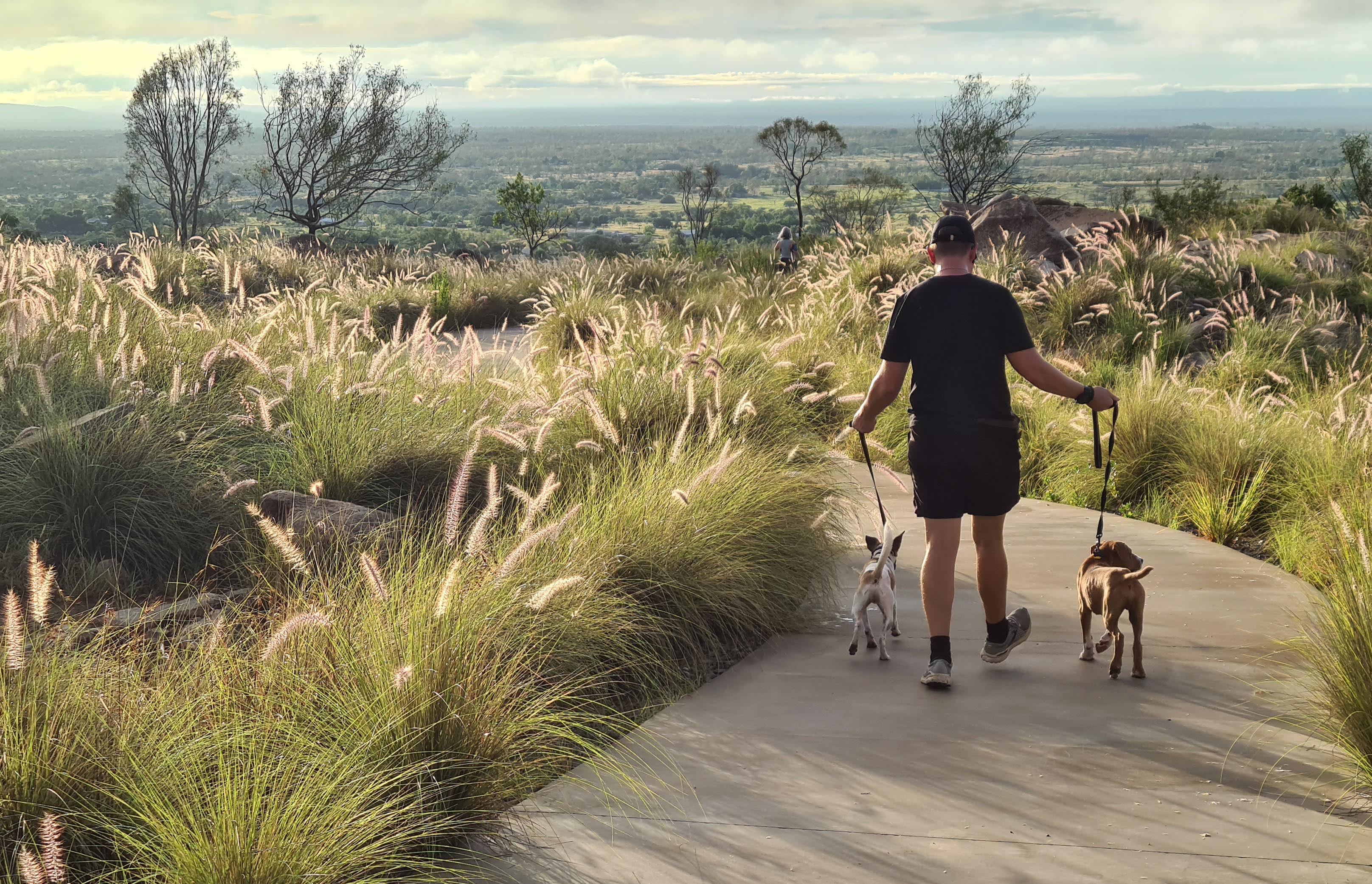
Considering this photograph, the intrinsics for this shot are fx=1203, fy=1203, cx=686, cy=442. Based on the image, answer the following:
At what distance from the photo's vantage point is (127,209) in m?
43.1

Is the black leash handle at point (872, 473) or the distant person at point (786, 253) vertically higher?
the distant person at point (786, 253)

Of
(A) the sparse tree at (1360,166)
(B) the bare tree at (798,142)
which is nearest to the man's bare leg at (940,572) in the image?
(A) the sparse tree at (1360,166)

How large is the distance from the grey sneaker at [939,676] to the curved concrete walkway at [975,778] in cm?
5

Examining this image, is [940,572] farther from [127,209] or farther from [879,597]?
[127,209]

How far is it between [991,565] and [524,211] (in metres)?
33.9

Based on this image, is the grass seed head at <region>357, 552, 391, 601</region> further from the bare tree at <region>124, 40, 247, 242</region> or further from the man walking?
the bare tree at <region>124, 40, 247, 242</region>

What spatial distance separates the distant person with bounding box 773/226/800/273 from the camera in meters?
20.3

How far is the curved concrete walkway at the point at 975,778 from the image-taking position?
129 inches

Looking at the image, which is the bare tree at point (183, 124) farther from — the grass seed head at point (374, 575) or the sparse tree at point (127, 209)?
the grass seed head at point (374, 575)

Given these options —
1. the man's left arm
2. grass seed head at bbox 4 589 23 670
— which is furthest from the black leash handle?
grass seed head at bbox 4 589 23 670

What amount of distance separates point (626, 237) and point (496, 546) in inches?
2243

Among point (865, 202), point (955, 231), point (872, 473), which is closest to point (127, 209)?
point (865, 202)

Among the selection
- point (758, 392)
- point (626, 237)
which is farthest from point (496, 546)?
point (626, 237)

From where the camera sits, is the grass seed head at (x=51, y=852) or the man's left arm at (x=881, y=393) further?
the man's left arm at (x=881, y=393)
